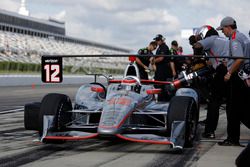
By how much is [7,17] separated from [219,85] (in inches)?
2448

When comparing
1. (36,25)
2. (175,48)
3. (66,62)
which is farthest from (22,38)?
(175,48)

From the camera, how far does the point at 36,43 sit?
59.1m

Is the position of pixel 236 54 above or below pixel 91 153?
above

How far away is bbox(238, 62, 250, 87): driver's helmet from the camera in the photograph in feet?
20.3

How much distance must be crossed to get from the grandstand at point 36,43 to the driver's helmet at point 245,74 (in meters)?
33.1

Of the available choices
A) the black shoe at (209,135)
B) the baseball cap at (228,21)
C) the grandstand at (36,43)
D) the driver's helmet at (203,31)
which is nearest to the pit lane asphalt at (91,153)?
the black shoe at (209,135)

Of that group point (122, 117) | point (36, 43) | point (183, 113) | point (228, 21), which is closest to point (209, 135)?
point (183, 113)

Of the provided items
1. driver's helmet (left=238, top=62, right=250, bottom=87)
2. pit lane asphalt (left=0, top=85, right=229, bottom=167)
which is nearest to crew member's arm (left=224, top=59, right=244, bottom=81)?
driver's helmet (left=238, top=62, right=250, bottom=87)

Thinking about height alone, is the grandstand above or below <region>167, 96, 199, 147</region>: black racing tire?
above

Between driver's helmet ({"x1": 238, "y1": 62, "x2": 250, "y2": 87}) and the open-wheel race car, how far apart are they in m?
0.67

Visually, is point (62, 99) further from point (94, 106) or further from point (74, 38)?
point (74, 38)

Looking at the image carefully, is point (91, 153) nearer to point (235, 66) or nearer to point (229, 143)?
point (229, 143)

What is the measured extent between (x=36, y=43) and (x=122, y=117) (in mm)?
54684

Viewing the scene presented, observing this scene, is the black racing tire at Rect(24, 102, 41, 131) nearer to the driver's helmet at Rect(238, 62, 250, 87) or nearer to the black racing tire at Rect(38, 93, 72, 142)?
the black racing tire at Rect(38, 93, 72, 142)
